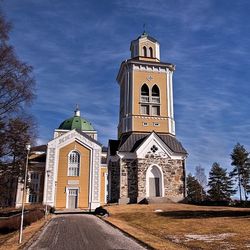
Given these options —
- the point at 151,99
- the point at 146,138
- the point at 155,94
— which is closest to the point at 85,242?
the point at 146,138

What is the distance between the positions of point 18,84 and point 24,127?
108 inches

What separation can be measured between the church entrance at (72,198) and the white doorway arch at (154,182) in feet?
34.3

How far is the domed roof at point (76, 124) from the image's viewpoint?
62.0m

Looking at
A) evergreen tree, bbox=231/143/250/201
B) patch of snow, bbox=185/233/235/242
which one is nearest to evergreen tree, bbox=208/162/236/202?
evergreen tree, bbox=231/143/250/201

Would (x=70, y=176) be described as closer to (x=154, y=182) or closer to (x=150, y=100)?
(x=154, y=182)

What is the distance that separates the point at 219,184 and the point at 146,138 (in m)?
33.9

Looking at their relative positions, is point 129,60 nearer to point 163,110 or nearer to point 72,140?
point 163,110

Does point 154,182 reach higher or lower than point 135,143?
lower

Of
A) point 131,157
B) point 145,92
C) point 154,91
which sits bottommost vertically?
point 131,157

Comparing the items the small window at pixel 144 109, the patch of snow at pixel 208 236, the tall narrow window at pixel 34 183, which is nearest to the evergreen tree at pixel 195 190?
the small window at pixel 144 109

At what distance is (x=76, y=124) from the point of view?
62375mm

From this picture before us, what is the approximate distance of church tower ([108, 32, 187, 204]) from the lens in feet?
120

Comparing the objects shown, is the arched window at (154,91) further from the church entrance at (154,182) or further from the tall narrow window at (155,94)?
the church entrance at (154,182)

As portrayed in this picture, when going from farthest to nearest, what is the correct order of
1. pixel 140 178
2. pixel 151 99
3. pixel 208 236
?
pixel 151 99
pixel 140 178
pixel 208 236
